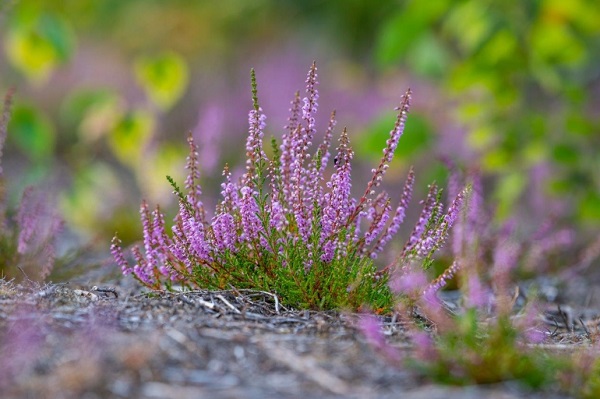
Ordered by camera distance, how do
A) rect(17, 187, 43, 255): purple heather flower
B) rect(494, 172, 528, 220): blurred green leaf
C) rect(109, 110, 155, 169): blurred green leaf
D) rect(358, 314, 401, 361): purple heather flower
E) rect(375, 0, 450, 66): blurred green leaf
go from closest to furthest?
rect(358, 314, 401, 361): purple heather flower, rect(17, 187, 43, 255): purple heather flower, rect(375, 0, 450, 66): blurred green leaf, rect(109, 110, 155, 169): blurred green leaf, rect(494, 172, 528, 220): blurred green leaf

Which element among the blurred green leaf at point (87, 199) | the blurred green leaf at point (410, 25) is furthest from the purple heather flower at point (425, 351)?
the blurred green leaf at point (87, 199)

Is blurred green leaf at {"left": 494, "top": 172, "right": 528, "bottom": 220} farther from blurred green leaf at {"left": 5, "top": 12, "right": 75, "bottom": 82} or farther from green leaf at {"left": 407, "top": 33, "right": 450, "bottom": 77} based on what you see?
blurred green leaf at {"left": 5, "top": 12, "right": 75, "bottom": 82}

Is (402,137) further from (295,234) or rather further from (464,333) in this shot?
(464,333)

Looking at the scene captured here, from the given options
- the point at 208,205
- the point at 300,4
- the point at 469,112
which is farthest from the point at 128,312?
the point at 300,4

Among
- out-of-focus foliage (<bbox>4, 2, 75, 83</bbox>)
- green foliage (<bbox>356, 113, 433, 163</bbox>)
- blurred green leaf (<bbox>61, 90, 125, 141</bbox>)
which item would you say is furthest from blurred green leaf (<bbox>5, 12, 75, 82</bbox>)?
green foliage (<bbox>356, 113, 433, 163</bbox>)

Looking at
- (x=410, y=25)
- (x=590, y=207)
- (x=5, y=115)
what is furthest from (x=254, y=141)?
(x=590, y=207)

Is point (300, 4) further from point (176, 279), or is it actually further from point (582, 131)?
point (176, 279)
